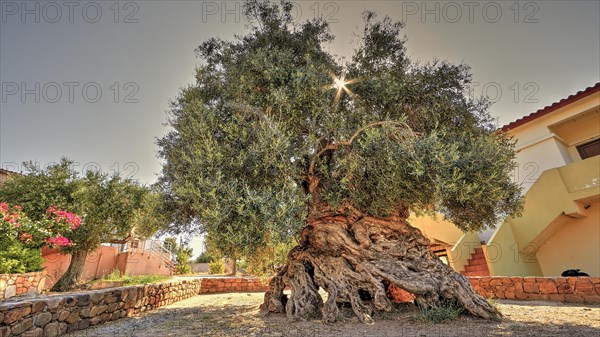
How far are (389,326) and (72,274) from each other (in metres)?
14.8

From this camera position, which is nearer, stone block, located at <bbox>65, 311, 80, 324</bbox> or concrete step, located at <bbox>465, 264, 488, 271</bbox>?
stone block, located at <bbox>65, 311, 80, 324</bbox>

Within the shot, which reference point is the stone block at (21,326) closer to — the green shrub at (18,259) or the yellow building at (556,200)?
the green shrub at (18,259)

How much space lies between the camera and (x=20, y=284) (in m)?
9.62

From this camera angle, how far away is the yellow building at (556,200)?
33.9 feet

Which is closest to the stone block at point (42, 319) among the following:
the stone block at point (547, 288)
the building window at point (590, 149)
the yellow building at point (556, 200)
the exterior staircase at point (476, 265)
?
the stone block at point (547, 288)

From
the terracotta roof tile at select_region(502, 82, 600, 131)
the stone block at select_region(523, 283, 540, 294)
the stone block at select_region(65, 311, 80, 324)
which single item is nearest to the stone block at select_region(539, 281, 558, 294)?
the stone block at select_region(523, 283, 540, 294)

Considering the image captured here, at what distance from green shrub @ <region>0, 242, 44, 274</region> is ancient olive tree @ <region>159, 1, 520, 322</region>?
674 cm

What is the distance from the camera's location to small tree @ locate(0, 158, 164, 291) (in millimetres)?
12920

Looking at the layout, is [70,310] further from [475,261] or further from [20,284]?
[475,261]

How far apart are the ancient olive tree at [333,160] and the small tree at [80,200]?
24.7ft

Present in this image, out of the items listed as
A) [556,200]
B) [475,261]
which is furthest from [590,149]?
[475,261]

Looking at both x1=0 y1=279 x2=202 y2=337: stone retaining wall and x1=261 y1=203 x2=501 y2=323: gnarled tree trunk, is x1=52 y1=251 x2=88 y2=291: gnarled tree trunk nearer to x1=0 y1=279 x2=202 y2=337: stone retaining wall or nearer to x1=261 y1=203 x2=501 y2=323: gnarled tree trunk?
x1=0 y1=279 x2=202 y2=337: stone retaining wall

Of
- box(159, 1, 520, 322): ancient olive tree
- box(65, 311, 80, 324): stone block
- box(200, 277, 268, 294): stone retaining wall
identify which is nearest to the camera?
box(65, 311, 80, 324): stone block

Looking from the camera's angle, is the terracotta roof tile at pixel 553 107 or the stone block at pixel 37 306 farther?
the terracotta roof tile at pixel 553 107
